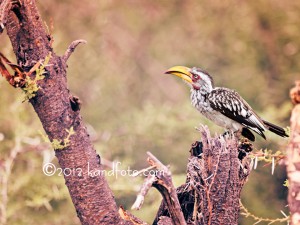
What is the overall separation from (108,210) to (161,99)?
53.1 ft

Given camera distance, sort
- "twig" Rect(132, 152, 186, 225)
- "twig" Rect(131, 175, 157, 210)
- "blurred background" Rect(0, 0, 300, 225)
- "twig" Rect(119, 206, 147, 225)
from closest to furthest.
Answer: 1. "twig" Rect(131, 175, 157, 210)
2. "twig" Rect(132, 152, 186, 225)
3. "twig" Rect(119, 206, 147, 225)
4. "blurred background" Rect(0, 0, 300, 225)

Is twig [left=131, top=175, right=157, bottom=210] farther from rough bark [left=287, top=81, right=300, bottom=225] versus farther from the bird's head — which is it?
the bird's head

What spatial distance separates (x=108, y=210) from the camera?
13.5 ft

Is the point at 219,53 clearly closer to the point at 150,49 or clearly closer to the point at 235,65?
the point at 235,65

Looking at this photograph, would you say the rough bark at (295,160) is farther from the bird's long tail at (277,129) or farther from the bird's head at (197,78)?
the bird's head at (197,78)

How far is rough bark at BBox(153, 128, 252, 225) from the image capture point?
4062 mm

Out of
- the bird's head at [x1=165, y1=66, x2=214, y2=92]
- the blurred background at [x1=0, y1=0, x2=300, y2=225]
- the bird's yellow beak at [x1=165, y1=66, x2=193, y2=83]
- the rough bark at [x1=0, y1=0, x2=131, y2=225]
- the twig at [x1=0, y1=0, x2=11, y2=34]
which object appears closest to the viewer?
the twig at [x1=0, y1=0, x2=11, y2=34]

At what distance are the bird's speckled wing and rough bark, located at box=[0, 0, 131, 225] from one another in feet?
3.76

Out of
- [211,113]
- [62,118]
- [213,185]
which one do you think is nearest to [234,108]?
[211,113]

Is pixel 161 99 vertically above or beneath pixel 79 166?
above

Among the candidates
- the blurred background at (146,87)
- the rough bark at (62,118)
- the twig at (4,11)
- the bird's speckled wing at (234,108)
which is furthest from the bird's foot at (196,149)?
the blurred background at (146,87)

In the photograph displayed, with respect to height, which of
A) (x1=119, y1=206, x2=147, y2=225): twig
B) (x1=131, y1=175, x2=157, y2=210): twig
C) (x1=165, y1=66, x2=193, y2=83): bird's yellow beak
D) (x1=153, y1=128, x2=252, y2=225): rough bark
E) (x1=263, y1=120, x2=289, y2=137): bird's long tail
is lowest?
(x1=131, y1=175, x2=157, y2=210): twig

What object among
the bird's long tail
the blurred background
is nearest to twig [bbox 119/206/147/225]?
the bird's long tail

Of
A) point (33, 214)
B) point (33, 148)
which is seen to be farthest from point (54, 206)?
point (33, 148)
